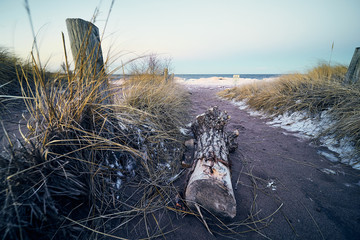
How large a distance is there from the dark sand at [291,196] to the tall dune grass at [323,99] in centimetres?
53

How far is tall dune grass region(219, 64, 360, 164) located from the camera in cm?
208

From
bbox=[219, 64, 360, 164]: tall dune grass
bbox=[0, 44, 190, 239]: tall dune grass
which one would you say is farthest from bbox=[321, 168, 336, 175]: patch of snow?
bbox=[0, 44, 190, 239]: tall dune grass

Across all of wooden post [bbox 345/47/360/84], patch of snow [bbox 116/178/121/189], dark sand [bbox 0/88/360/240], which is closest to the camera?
dark sand [bbox 0/88/360/240]

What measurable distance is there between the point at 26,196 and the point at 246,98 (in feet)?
19.0

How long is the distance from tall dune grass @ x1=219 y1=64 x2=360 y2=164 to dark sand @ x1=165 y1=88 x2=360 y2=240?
528 mm

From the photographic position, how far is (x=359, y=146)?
1.83 m

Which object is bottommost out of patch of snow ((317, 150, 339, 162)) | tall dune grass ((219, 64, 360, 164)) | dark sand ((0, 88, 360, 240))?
dark sand ((0, 88, 360, 240))

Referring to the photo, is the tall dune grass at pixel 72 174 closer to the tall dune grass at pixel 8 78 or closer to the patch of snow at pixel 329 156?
the patch of snow at pixel 329 156

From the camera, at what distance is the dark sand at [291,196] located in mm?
1096

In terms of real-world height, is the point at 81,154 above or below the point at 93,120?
below

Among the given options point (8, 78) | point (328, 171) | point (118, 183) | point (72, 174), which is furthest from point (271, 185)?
point (8, 78)

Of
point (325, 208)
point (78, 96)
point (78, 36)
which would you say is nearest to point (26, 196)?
point (78, 96)

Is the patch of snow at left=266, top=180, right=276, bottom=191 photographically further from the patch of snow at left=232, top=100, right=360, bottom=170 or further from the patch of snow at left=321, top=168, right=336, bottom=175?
the patch of snow at left=232, top=100, right=360, bottom=170

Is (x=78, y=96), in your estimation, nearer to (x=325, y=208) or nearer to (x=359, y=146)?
(x=325, y=208)
